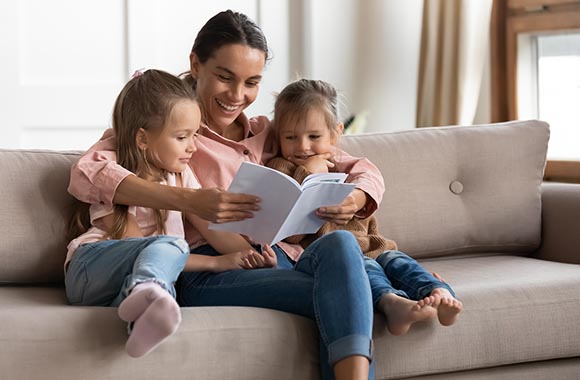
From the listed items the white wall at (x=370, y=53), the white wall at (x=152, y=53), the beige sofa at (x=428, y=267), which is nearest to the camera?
the beige sofa at (x=428, y=267)

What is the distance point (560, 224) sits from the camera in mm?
2582

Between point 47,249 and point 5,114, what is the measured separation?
1627 mm

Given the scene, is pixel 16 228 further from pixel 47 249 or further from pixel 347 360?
pixel 347 360

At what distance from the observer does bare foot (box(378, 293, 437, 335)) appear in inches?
73.2

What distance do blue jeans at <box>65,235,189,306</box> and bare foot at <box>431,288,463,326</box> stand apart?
510 millimetres

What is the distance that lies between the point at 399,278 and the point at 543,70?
6.30 feet

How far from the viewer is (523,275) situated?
7.38ft

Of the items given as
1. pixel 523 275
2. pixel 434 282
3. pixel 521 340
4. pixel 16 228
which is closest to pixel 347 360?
pixel 434 282

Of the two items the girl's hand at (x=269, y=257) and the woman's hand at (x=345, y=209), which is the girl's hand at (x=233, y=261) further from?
the woman's hand at (x=345, y=209)

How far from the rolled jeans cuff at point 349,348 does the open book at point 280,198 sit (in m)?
0.30

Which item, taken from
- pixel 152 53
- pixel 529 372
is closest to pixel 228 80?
pixel 529 372

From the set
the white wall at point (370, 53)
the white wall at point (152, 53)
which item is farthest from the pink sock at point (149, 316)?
the white wall at point (370, 53)

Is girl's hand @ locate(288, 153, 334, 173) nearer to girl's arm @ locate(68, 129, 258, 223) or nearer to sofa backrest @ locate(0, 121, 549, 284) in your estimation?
sofa backrest @ locate(0, 121, 549, 284)

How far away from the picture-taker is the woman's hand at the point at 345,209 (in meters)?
2.10
